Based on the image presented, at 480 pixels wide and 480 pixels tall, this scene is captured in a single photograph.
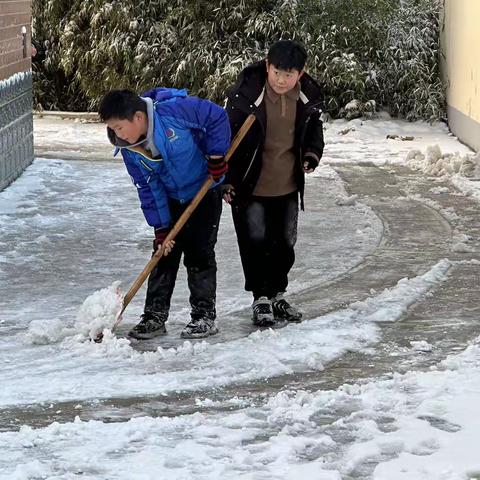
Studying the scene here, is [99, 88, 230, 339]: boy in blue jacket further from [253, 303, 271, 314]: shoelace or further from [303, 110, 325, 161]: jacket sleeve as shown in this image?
[303, 110, 325, 161]: jacket sleeve

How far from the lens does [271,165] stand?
6.07m

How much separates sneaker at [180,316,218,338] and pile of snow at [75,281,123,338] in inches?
15.0

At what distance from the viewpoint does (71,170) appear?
12.6 metres

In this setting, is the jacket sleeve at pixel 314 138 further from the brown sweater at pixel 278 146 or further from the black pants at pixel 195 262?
the black pants at pixel 195 262

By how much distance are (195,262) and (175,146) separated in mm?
708

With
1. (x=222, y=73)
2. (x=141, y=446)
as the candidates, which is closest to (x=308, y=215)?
(x=141, y=446)

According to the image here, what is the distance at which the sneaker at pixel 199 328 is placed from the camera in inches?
234

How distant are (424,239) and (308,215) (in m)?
1.40

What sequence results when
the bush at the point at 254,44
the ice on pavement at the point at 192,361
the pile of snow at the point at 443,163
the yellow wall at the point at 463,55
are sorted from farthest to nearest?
1. the bush at the point at 254,44
2. the yellow wall at the point at 463,55
3. the pile of snow at the point at 443,163
4. the ice on pavement at the point at 192,361

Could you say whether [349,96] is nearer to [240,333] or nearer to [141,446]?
[240,333]

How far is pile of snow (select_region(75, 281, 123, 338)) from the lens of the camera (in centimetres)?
577

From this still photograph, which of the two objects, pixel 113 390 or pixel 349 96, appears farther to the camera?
pixel 349 96

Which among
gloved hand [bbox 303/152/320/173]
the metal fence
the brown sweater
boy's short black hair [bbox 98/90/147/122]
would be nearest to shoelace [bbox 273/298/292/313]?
the brown sweater

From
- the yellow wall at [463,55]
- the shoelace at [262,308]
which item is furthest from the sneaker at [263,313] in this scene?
the yellow wall at [463,55]
